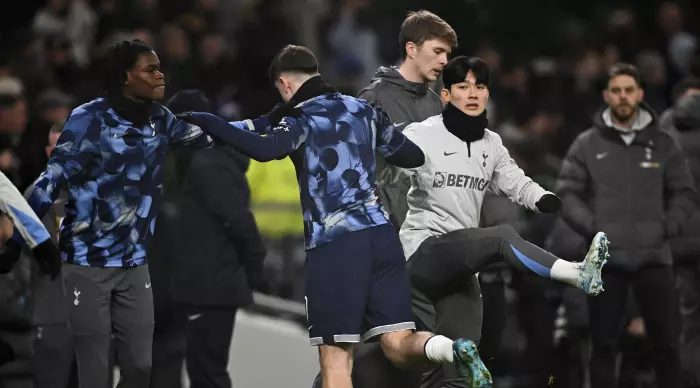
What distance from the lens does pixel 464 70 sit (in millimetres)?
8078

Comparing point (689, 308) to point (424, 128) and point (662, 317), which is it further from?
point (424, 128)

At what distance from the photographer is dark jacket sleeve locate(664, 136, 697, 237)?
386 inches

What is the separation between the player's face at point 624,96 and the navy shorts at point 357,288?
2.81m

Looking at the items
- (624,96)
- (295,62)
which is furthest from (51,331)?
(624,96)

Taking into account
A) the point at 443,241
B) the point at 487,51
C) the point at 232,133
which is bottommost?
the point at 443,241

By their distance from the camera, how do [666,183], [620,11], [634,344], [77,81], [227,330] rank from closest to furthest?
[227,330]
[666,183]
[634,344]
[77,81]
[620,11]

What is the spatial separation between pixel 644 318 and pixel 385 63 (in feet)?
22.0

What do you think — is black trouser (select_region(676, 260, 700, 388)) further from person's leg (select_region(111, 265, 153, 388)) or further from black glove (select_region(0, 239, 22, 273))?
black glove (select_region(0, 239, 22, 273))

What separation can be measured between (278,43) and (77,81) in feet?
7.57

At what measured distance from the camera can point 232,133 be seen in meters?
7.20

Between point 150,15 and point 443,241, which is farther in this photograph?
point 150,15

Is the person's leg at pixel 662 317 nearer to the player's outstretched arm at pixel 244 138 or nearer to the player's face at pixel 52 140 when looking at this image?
the player's outstretched arm at pixel 244 138

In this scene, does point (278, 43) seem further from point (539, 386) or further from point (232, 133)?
point (232, 133)

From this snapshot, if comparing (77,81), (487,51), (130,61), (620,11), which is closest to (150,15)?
(77,81)
